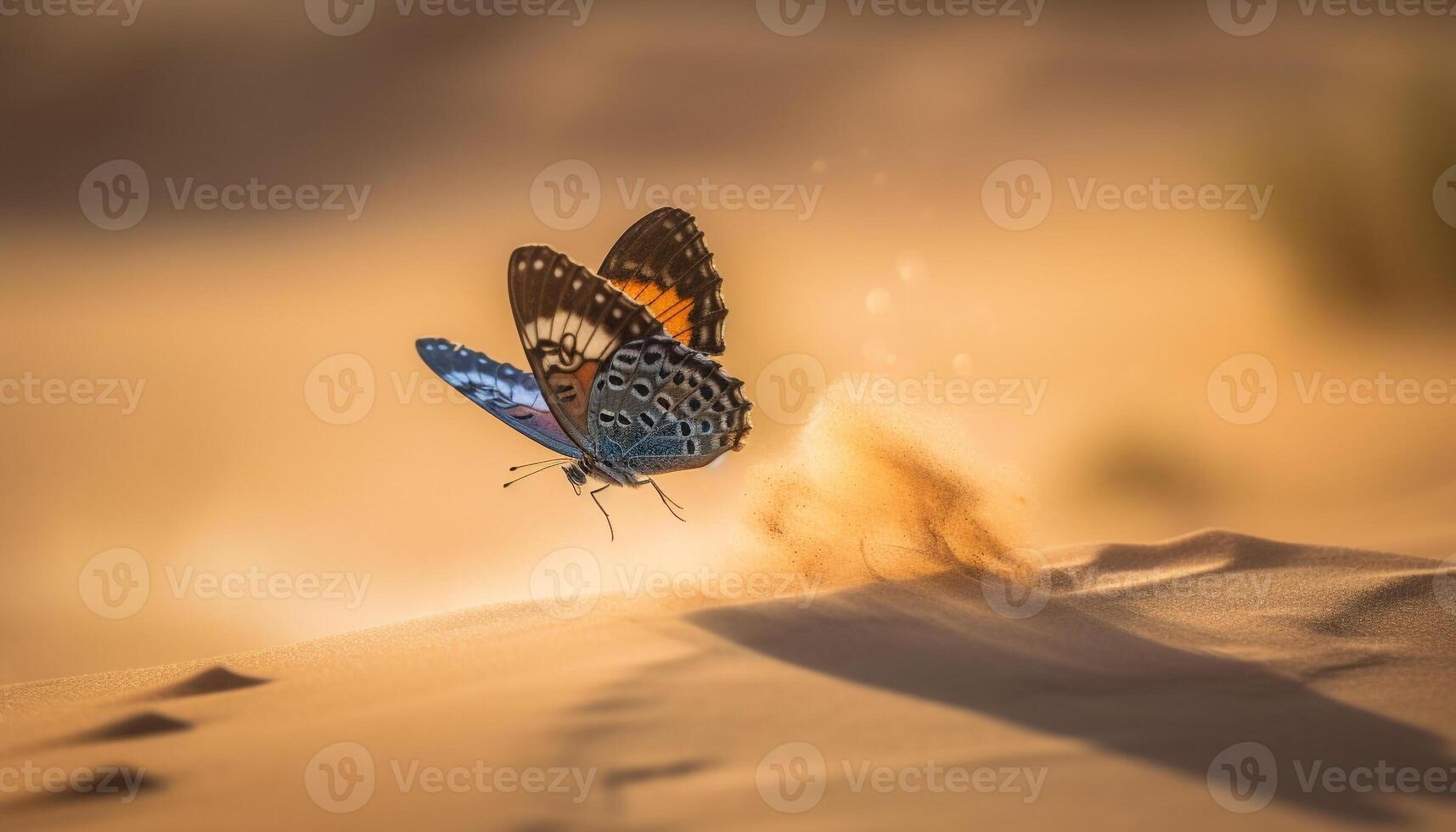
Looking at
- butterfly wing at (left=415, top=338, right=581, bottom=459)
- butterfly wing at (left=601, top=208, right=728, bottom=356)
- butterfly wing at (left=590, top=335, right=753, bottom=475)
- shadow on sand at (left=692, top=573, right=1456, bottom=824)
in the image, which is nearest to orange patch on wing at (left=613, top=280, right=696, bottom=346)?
butterfly wing at (left=601, top=208, right=728, bottom=356)

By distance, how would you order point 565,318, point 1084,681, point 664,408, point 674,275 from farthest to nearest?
point 674,275
point 664,408
point 565,318
point 1084,681

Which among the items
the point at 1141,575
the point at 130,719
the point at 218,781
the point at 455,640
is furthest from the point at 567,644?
the point at 1141,575

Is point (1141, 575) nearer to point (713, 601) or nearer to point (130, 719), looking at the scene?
point (713, 601)

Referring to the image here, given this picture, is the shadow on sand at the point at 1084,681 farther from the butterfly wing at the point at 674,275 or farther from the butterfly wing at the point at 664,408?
the butterfly wing at the point at 674,275

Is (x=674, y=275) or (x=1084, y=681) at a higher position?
(x=674, y=275)

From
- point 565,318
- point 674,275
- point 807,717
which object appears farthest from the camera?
point 674,275

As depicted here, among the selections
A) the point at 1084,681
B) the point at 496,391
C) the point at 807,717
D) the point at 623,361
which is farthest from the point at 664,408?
the point at 1084,681

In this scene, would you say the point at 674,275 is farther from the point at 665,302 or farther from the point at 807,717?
the point at 807,717
